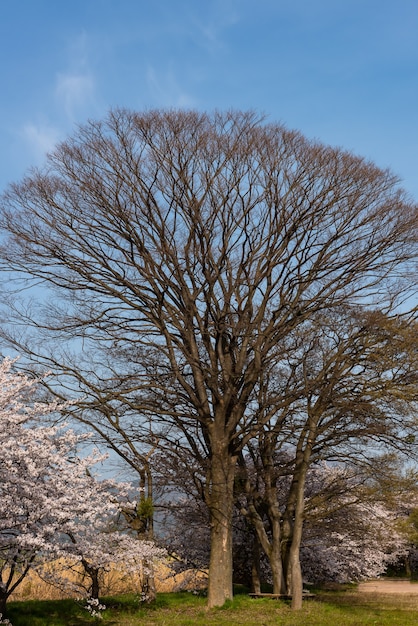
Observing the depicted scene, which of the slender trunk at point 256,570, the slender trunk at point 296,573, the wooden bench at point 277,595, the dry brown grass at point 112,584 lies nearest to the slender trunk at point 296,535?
the slender trunk at point 296,573

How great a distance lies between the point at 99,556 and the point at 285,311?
361 inches

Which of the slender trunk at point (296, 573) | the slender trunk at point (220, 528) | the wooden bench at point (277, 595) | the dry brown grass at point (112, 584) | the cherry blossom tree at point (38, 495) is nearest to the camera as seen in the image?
the cherry blossom tree at point (38, 495)

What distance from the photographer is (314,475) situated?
23938 mm

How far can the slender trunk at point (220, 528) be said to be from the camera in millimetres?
16375

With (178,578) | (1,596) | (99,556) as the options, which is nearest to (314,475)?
(178,578)

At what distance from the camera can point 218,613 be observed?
1551 cm

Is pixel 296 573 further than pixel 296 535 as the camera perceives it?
No

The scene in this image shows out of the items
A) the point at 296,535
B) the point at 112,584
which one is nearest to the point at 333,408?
the point at 296,535

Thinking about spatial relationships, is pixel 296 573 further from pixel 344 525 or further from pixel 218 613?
pixel 344 525

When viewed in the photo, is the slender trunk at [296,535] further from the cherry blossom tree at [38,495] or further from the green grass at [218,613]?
the cherry blossom tree at [38,495]

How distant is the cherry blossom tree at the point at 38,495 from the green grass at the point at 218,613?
1.83 metres

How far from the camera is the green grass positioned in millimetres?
13883

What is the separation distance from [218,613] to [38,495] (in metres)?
6.85

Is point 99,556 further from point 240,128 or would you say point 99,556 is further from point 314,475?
point 314,475
